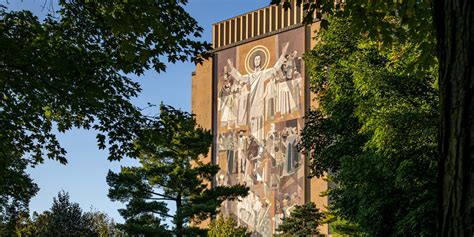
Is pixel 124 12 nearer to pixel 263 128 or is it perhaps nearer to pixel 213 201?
pixel 213 201

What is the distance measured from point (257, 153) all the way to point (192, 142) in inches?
1285

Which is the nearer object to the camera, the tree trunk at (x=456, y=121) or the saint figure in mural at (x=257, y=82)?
the tree trunk at (x=456, y=121)

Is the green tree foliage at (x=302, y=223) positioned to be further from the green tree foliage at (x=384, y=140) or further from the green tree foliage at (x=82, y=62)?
the green tree foliage at (x=82, y=62)

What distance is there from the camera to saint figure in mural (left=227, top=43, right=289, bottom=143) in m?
68.1

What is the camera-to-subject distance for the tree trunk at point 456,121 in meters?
3.72

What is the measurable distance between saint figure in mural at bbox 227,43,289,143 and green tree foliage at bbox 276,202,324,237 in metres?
17.8

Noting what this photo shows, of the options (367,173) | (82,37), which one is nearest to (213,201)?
(367,173)

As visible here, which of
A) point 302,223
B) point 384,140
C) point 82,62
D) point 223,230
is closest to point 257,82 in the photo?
point 223,230

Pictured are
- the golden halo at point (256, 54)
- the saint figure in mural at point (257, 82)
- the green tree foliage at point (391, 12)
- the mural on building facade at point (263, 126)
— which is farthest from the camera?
the golden halo at point (256, 54)

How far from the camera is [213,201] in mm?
35844

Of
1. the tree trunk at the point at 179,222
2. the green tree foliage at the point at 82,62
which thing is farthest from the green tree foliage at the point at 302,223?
the green tree foliage at the point at 82,62

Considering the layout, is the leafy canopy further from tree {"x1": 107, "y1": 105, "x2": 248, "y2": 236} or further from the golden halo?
the golden halo

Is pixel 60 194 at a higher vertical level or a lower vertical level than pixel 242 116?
lower

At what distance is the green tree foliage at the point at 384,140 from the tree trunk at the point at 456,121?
13764 millimetres
